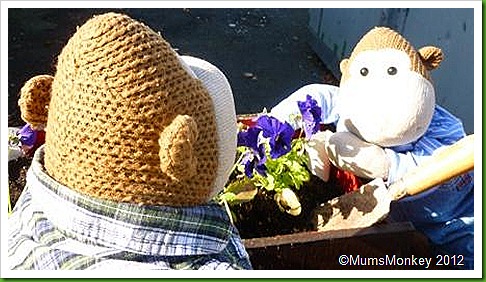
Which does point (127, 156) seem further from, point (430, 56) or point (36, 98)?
point (430, 56)

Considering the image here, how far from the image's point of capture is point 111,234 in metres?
1.07

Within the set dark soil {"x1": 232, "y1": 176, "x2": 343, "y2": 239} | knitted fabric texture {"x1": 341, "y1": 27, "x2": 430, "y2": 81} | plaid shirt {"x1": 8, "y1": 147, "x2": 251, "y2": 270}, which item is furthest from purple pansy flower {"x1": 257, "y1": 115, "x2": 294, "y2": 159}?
plaid shirt {"x1": 8, "y1": 147, "x2": 251, "y2": 270}

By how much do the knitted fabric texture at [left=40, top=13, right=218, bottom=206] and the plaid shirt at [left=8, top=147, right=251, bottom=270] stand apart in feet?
0.08

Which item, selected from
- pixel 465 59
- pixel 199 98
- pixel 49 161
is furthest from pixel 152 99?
pixel 465 59

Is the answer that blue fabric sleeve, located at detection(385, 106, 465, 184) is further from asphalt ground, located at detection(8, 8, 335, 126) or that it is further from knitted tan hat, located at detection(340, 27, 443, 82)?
asphalt ground, located at detection(8, 8, 335, 126)

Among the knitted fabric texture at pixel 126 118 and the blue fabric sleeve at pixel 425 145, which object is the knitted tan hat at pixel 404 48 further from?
the knitted fabric texture at pixel 126 118

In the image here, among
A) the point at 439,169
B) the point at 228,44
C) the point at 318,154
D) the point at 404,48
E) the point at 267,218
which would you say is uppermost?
the point at 404,48

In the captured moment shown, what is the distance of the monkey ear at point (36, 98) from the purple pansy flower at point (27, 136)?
39 cm

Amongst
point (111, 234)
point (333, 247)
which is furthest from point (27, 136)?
point (333, 247)

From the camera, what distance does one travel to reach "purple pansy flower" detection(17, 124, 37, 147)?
1515 millimetres

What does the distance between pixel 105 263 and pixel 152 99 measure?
0.84 ft

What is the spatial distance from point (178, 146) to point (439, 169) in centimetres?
59

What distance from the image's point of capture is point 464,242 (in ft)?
5.23

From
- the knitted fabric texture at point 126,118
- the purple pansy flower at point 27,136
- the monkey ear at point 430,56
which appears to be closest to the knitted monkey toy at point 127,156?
the knitted fabric texture at point 126,118
